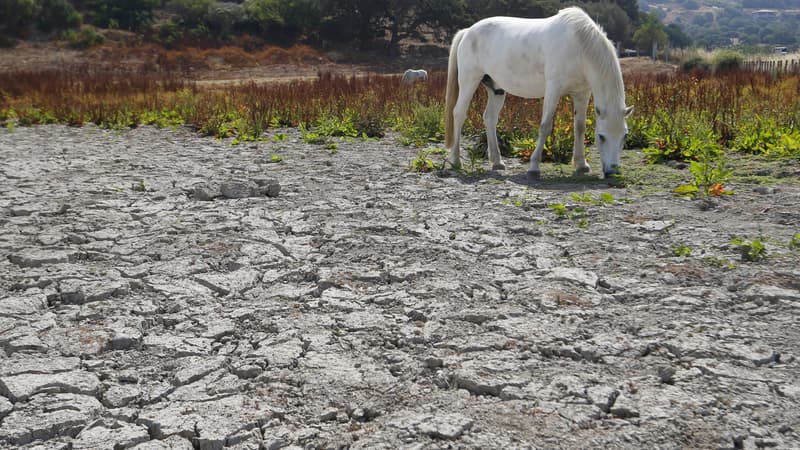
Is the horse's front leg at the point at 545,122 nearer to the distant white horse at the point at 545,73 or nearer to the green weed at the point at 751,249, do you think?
the distant white horse at the point at 545,73

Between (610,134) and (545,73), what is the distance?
97cm

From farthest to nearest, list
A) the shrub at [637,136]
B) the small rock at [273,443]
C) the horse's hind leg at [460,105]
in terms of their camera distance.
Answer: the shrub at [637,136]
the horse's hind leg at [460,105]
the small rock at [273,443]

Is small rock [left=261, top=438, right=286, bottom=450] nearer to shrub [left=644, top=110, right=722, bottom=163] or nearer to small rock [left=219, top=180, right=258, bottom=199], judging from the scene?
small rock [left=219, top=180, right=258, bottom=199]

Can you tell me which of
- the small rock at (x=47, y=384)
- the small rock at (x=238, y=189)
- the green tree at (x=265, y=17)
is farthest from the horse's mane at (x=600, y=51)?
the green tree at (x=265, y=17)

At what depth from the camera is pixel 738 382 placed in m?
3.07

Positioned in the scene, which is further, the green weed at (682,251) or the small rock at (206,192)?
the small rock at (206,192)

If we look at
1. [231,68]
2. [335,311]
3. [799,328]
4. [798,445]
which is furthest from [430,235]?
[231,68]

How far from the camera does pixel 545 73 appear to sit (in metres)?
7.50

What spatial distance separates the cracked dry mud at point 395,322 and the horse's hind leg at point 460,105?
5.86ft

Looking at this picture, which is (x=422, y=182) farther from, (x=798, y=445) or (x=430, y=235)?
(x=798, y=445)

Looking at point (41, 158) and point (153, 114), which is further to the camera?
point (153, 114)

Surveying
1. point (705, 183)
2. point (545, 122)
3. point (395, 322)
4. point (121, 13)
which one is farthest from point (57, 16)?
point (395, 322)

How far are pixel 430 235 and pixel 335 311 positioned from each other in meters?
1.56

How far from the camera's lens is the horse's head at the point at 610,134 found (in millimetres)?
7121
